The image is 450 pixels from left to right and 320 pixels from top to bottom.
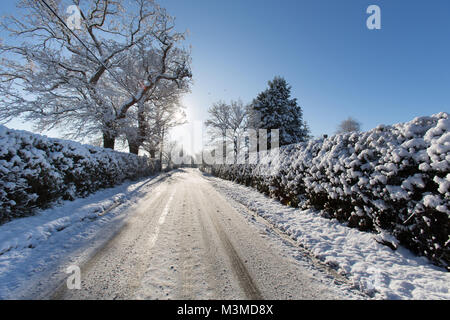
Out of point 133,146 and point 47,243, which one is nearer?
point 47,243

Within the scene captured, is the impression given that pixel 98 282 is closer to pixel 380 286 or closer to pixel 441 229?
pixel 380 286

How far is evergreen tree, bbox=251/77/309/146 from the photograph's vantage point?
66.2 ft

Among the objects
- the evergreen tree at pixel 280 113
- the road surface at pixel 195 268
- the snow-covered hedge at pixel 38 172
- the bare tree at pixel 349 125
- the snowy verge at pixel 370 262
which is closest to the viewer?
the road surface at pixel 195 268

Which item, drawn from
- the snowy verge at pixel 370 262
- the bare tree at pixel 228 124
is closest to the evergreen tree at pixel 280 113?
the bare tree at pixel 228 124

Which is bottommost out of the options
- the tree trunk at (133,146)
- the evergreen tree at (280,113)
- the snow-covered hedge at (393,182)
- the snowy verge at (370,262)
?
the snowy verge at (370,262)

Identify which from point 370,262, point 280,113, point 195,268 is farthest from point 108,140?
point 280,113

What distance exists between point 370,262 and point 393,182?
1.43 m

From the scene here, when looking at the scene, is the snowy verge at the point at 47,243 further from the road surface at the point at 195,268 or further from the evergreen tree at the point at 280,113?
the evergreen tree at the point at 280,113

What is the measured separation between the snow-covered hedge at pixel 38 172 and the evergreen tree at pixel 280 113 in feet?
57.6

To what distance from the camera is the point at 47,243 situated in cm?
303

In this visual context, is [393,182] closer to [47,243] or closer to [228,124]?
[47,243]

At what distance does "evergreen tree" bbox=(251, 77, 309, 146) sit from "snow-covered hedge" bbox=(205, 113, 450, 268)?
620 inches

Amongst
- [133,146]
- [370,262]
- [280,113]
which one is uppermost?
[280,113]

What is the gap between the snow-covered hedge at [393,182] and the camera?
7.97 feet
